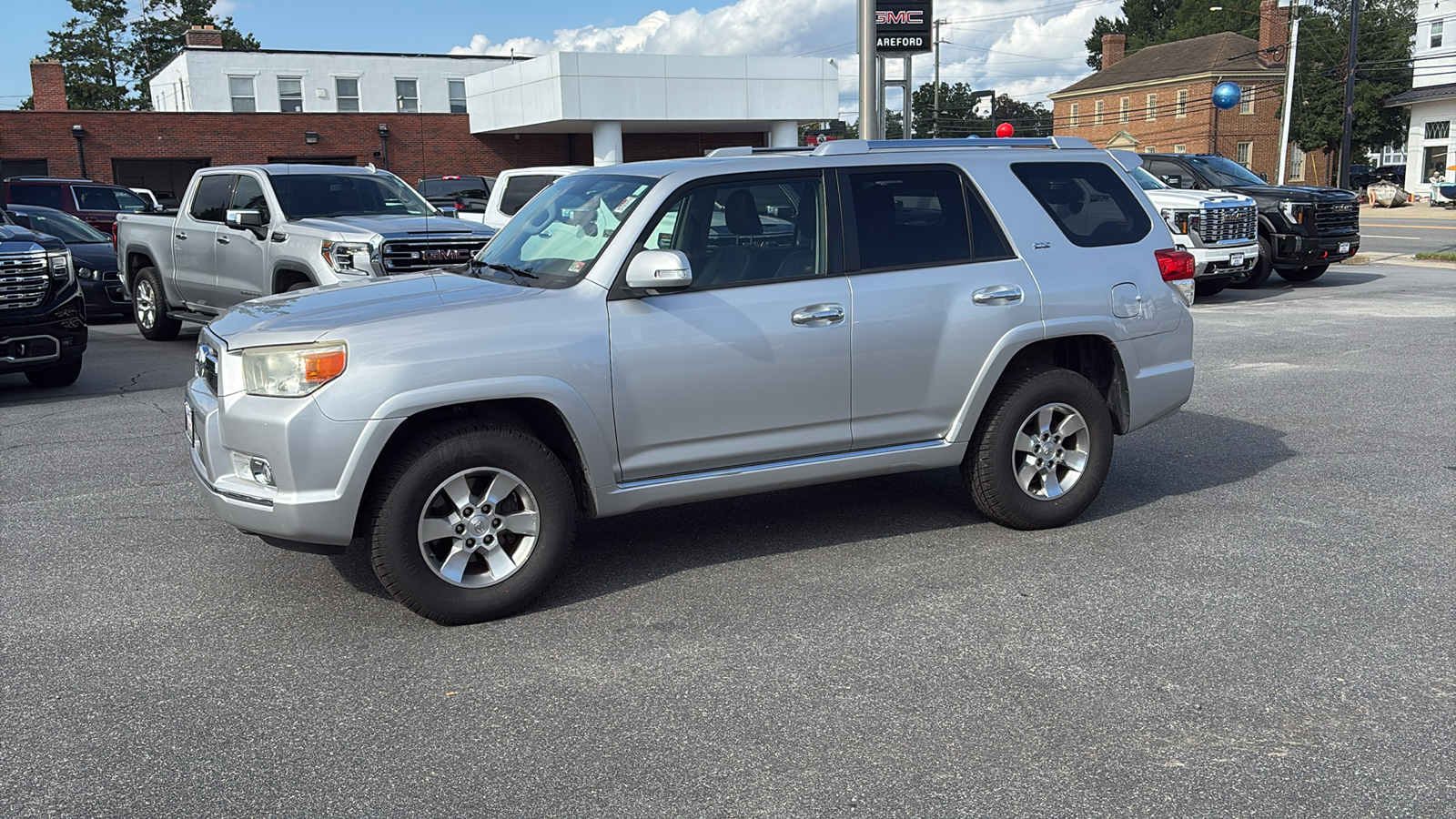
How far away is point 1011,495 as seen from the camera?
583 centimetres

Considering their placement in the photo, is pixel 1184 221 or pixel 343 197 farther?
pixel 1184 221

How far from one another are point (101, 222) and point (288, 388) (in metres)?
18.9

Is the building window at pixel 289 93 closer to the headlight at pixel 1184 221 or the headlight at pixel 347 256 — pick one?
the headlight at pixel 1184 221

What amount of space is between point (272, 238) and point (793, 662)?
862cm

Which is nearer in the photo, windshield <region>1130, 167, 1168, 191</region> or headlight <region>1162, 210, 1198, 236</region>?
headlight <region>1162, 210, 1198, 236</region>

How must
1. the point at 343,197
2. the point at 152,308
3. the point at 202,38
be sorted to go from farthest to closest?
the point at 202,38
the point at 152,308
the point at 343,197

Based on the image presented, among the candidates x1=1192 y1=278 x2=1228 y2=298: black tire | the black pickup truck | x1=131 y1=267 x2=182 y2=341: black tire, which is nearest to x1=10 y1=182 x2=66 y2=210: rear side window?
x1=131 y1=267 x2=182 y2=341: black tire

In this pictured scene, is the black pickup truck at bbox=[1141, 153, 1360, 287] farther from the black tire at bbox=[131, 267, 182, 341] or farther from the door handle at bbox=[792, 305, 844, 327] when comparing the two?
the door handle at bbox=[792, 305, 844, 327]

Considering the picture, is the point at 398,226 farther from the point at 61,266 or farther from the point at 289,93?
the point at 289,93

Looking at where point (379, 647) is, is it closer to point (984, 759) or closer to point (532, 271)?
point (532, 271)

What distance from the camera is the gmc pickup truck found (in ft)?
34.8

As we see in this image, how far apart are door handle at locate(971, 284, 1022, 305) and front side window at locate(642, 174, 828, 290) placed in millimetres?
790

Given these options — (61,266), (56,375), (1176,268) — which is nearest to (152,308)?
(56,375)

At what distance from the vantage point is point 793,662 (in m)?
4.41
